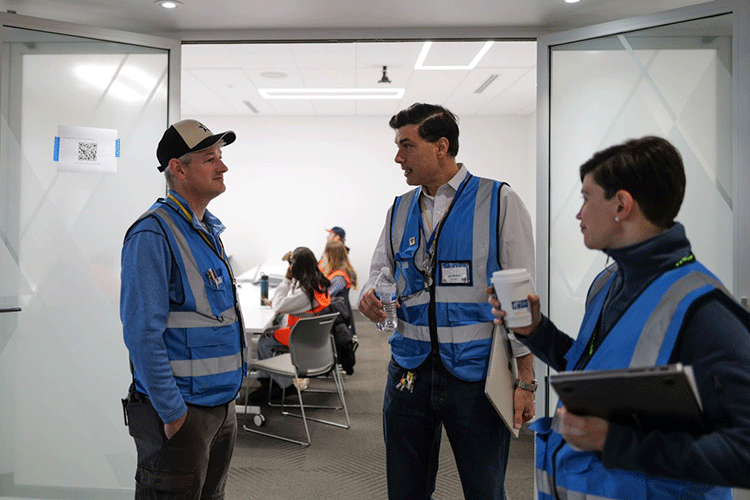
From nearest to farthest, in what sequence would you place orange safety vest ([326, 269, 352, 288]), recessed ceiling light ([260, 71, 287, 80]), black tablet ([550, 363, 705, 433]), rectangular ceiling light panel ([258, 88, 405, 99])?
black tablet ([550, 363, 705, 433]) < orange safety vest ([326, 269, 352, 288]) < recessed ceiling light ([260, 71, 287, 80]) < rectangular ceiling light panel ([258, 88, 405, 99])

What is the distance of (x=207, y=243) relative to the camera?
6.15 ft

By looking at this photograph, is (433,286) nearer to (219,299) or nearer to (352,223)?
(219,299)

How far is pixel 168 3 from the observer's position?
2.74 m

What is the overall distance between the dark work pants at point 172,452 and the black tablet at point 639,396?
1.20 metres

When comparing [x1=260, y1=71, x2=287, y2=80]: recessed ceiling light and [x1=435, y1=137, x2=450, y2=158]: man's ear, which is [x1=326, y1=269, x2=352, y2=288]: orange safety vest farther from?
[x1=435, y1=137, x2=450, y2=158]: man's ear

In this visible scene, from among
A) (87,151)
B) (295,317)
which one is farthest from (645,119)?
(295,317)

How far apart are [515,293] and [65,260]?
2430 mm

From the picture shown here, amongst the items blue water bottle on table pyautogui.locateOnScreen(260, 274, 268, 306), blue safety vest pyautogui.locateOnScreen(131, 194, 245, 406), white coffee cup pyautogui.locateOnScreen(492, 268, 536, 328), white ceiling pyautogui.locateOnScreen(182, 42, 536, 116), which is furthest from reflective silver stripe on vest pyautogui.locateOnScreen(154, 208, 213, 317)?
blue water bottle on table pyautogui.locateOnScreen(260, 274, 268, 306)

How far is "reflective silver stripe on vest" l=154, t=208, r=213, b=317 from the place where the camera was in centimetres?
177

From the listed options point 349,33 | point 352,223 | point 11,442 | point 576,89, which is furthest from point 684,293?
point 352,223

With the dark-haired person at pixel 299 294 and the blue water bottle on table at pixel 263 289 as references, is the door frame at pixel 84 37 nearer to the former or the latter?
the dark-haired person at pixel 299 294

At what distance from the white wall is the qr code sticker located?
660 centimetres

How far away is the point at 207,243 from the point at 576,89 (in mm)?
2076

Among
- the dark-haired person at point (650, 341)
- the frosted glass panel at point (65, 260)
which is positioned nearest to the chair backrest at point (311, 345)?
the frosted glass panel at point (65, 260)
